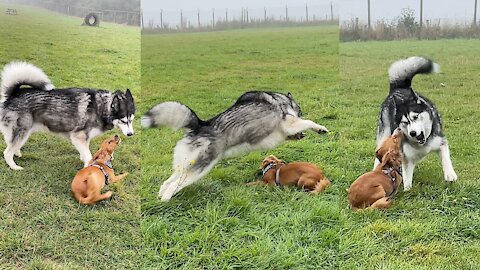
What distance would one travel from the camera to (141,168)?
264cm

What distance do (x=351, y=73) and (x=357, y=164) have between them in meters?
0.42

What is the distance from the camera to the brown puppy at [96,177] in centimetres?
263

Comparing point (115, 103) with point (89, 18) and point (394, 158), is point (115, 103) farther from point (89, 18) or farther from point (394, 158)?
point (394, 158)

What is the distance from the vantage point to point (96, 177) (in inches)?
104

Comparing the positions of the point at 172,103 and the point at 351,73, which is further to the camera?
the point at 351,73

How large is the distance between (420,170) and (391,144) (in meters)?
0.19

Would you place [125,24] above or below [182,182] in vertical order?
above

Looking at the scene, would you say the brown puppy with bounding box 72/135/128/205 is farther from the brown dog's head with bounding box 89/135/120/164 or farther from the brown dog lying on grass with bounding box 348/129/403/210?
the brown dog lying on grass with bounding box 348/129/403/210

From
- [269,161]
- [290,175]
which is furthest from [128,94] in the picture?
[290,175]

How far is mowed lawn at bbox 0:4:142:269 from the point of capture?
2584 millimetres

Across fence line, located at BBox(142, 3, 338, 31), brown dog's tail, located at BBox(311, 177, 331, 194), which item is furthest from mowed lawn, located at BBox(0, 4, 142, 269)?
brown dog's tail, located at BBox(311, 177, 331, 194)

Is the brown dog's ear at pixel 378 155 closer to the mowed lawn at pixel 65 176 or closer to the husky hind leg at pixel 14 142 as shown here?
the mowed lawn at pixel 65 176

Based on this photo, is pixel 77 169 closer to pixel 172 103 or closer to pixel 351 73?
pixel 172 103

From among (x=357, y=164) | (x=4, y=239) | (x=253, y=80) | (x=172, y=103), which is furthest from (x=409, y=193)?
(x=4, y=239)
